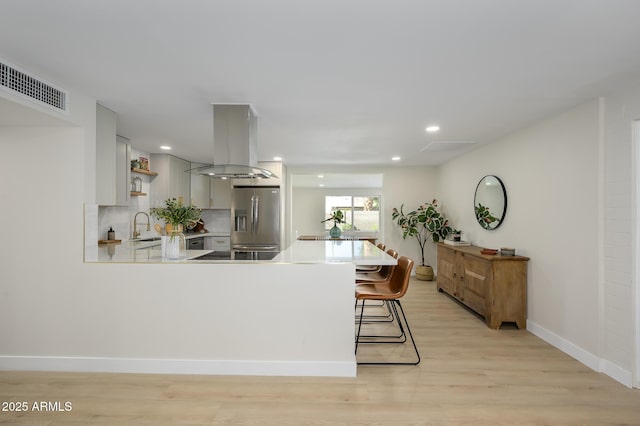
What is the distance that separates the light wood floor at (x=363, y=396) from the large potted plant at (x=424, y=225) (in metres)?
3.11

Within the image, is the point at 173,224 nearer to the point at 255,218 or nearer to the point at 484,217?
the point at 255,218

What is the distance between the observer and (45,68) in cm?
220

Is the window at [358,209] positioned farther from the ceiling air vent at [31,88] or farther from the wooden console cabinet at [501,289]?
the ceiling air vent at [31,88]

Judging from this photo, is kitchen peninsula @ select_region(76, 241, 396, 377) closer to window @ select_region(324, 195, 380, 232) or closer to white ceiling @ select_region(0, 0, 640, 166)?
white ceiling @ select_region(0, 0, 640, 166)

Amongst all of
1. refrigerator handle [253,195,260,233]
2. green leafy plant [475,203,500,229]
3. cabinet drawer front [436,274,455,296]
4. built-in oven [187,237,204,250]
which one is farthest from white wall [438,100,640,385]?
built-in oven [187,237,204,250]

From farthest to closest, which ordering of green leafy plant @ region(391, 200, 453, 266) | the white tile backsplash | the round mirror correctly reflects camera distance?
the white tile backsplash < green leafy plant @ region(391, 200, 453, 266) < the round mirror

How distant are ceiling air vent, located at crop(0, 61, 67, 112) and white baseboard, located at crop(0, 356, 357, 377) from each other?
2.03 metres

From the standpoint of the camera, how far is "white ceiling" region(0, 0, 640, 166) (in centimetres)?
156

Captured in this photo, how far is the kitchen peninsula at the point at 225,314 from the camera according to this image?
263cm

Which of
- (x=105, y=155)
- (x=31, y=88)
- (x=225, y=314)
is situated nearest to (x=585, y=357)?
(x=225, y=314)

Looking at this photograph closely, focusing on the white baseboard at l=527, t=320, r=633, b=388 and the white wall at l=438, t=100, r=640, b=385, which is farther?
the white wall at l=438, t=100, r=640, b=385

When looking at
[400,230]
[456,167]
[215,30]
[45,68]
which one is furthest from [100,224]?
[456,167]

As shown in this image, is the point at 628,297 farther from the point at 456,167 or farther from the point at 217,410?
the point at 456,167

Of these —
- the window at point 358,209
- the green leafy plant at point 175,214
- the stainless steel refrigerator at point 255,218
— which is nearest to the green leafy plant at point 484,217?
the stainless steel refrigerator at point 255,218
